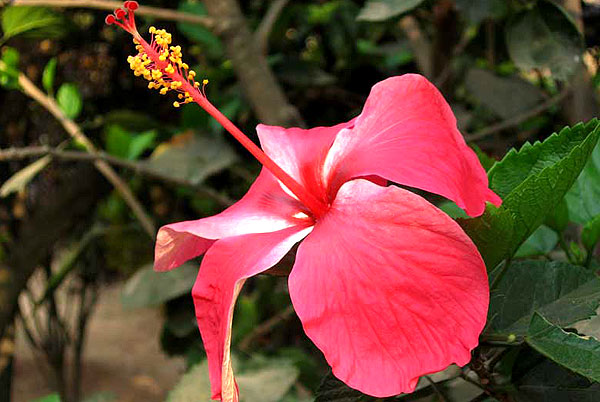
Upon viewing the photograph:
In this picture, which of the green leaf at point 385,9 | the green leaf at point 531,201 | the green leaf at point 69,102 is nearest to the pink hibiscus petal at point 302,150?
the green leaf at point 531,201

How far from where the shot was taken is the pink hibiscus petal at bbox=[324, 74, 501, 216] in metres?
0.37

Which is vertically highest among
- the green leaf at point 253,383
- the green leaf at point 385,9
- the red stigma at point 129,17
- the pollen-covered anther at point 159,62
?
the red stigma at point 129,17

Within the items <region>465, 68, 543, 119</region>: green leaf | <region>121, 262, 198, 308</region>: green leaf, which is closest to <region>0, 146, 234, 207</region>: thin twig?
<region>121, 262, 198, 308</region>: green leaf

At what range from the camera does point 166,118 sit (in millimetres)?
1809

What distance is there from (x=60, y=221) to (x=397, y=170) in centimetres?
142

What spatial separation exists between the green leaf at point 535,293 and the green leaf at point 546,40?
36cm

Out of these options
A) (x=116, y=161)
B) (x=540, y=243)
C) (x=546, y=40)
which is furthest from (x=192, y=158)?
(x=540, y=243)

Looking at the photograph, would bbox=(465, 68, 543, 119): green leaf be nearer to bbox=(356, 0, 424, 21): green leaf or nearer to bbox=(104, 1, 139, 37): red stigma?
bbox=(356, 0, 424, 21): green leaf

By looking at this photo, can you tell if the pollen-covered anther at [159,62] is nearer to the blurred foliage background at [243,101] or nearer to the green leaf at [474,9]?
the blurred foliage background at [243,101]

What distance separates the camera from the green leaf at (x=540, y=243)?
585 millimetres

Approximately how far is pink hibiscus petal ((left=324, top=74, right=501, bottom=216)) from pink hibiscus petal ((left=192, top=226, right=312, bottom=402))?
0.06m

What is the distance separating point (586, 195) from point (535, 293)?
0.55 ft

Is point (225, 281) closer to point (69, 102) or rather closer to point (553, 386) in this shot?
point (553, 386)

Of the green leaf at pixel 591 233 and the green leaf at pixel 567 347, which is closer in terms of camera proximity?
the green leaf at pixel 567 347
